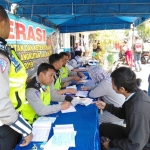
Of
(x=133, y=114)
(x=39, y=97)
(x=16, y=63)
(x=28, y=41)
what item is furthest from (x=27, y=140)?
(x=28, y=41)

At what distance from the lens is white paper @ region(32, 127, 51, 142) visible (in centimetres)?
146

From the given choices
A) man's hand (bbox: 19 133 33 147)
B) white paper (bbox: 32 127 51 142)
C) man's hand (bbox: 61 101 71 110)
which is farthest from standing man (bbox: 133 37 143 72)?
man's hand (bbox: 19 133 33 147)

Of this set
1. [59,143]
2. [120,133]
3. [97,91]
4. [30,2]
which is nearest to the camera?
[59,143]

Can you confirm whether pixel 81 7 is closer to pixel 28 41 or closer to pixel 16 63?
pixel 28 41

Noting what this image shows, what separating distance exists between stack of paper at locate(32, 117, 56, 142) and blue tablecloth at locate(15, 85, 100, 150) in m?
0.04

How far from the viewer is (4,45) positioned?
123 cm

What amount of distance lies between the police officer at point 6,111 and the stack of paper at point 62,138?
16 centimetres

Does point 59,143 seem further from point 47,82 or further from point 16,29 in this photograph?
point 16,29

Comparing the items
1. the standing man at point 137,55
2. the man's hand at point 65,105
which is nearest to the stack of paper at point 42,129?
the man's hand at point 65,105

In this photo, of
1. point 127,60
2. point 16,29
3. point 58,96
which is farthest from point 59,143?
point 127,60

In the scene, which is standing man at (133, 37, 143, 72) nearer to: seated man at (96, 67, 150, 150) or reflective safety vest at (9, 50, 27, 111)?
seated man at (96, 67, 150, 150)

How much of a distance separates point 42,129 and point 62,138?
0.86ft

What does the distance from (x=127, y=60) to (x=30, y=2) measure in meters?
7.07

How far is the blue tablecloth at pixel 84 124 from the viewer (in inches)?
54.8
